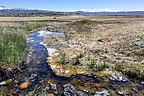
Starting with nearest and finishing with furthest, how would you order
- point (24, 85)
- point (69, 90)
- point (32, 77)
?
point (69, 90) < point (24, 85) < point (32, 77)

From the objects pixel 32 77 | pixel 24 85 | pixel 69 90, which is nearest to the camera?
pixel 69 90

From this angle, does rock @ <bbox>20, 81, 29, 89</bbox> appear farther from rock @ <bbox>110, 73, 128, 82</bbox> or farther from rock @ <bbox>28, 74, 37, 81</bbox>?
rock @ <bbox>110, 73, 128, 82</bbox>

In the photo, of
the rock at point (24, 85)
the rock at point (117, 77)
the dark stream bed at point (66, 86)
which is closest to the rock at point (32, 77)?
the dark stream bed at point (66, 86)

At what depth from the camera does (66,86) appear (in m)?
5.31

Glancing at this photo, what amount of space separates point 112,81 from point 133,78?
123 centimetres

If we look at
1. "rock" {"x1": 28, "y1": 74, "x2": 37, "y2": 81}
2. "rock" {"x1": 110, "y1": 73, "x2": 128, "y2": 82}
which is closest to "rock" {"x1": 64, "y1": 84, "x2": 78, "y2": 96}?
"rock" {"x1": 28, "y1": 74, "x2": 37, "y2": 81}

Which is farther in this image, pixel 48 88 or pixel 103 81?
pixel 103 81

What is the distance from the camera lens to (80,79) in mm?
5980

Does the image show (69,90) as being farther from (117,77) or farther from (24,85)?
(117,77)

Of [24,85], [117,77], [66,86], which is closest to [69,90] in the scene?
[66,86]

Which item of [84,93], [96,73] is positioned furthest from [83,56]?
[84,93]

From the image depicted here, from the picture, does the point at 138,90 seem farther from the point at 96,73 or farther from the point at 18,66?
the point at 18,66

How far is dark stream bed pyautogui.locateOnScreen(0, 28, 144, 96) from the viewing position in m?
4.85

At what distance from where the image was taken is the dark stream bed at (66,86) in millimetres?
4852
